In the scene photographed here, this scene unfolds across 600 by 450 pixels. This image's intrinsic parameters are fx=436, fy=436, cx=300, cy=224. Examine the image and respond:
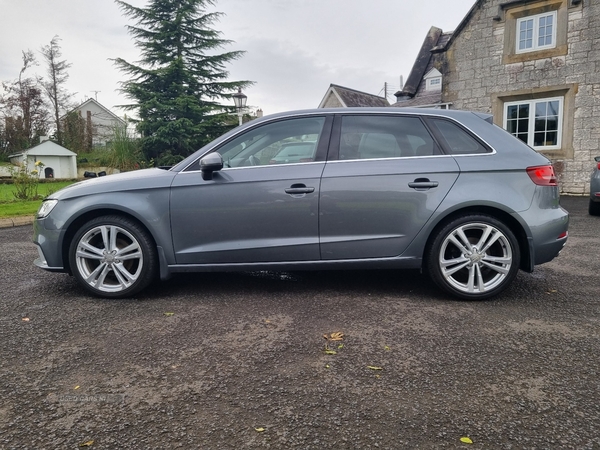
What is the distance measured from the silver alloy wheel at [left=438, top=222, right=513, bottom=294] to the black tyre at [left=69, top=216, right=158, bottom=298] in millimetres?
2513

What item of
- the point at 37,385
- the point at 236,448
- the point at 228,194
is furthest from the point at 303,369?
the point at 228,194

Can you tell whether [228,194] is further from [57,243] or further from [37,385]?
[37,385]

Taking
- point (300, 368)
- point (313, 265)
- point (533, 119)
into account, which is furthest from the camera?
point (533, 119)

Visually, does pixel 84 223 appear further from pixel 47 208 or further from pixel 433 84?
pixel 433 84

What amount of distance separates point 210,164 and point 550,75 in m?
14.3

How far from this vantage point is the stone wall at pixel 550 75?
43.7 feet

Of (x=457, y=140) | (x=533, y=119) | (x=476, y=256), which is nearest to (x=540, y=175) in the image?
(x=457, y=140)

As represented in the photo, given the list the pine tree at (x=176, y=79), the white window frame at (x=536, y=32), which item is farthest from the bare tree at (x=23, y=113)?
the white window frame at (x=536, y=32)

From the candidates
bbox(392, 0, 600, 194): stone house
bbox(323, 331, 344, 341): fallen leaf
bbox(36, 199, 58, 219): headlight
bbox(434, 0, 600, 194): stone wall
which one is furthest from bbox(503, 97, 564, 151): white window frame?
bbox(36, 199, 58, 219): headlight

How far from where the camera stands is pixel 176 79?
82.0ft

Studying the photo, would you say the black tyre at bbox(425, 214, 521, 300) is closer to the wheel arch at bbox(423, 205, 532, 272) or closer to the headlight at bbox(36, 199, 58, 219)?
the wheel arch at bbox(423, 205, 532, 272)

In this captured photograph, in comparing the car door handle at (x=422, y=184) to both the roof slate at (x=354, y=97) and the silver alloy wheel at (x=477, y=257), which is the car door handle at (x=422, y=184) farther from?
the roof slate at (x=354, y=97)

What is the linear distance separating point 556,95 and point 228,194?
14.2 metres

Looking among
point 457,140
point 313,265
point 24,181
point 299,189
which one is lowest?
point 313,265
